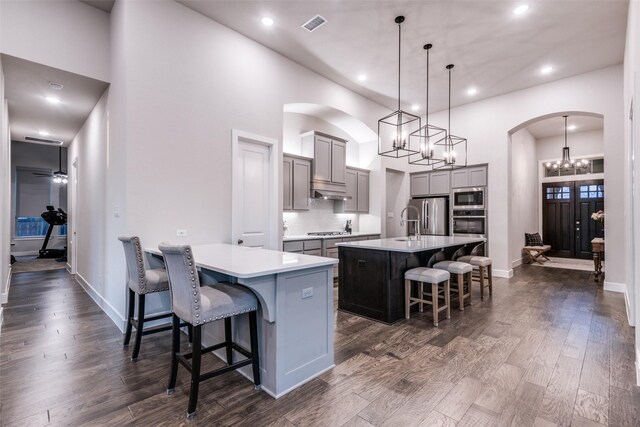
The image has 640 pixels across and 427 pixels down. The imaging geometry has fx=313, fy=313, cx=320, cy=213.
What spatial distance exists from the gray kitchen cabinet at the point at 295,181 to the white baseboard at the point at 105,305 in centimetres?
279

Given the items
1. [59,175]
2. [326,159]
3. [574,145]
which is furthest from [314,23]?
[574,145]

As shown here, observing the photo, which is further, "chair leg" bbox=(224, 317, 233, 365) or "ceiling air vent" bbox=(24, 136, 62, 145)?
"ceiling air vent" bbox=(24, 136, 62, 145)

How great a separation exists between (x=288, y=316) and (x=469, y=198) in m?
5.75

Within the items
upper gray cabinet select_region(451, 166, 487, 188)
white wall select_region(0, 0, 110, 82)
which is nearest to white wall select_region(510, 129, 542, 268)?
upper gray cabinet select_region(451, 166, 487, 188)

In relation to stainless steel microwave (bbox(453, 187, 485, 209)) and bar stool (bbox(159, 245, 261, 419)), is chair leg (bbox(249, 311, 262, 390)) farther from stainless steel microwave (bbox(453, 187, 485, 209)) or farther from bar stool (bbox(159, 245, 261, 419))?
stainless steel microwave (bbox(453, 187, 485, 209))

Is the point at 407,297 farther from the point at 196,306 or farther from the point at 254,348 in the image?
the point at 196,306

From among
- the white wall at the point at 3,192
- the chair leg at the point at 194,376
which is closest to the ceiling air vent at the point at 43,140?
the white wall at the point at 3,192

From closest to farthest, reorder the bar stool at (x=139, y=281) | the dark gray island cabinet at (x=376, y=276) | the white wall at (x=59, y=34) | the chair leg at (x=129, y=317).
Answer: the bar stool at (x=139, y=281), the chair leg at (x=129, y=317), the white wall at (x=59, y=34), the dark gray island cabinet at (x=376, y=276)

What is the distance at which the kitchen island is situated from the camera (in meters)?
2.06

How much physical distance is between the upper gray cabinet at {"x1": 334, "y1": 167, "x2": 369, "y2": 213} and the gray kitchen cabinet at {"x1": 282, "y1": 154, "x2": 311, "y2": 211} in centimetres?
105

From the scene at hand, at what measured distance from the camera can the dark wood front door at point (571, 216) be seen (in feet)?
28.4

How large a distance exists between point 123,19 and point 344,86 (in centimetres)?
367

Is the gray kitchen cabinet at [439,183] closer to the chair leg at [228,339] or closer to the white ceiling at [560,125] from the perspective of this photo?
the white ceiling at [560,125]

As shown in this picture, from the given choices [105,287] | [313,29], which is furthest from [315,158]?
[105,287]
